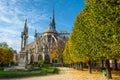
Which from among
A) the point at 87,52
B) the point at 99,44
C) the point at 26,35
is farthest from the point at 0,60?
the point at 99,44

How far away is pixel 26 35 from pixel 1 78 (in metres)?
23.0

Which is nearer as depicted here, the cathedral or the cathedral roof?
the cathedral

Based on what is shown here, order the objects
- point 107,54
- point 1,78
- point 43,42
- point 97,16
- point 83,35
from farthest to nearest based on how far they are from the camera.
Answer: point 43,42 < point 83,35 < point 1,78 < point 107,54 < point 97,16

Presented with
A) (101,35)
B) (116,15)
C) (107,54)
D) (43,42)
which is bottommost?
(107,54)

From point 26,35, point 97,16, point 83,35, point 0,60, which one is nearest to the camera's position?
point 97,16

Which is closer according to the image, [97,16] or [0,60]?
[97,16]

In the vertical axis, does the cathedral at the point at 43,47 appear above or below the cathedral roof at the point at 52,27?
below

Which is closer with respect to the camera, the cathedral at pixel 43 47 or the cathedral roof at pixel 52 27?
the cathedral at pixel 43 47

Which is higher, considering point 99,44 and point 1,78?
point 99,44

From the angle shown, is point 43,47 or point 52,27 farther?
point 52,27

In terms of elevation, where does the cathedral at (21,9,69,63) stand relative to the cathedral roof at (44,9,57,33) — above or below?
below

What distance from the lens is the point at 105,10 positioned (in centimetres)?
2122

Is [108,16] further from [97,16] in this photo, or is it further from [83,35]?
[83,35]

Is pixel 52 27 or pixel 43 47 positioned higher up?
pixel 52 27
